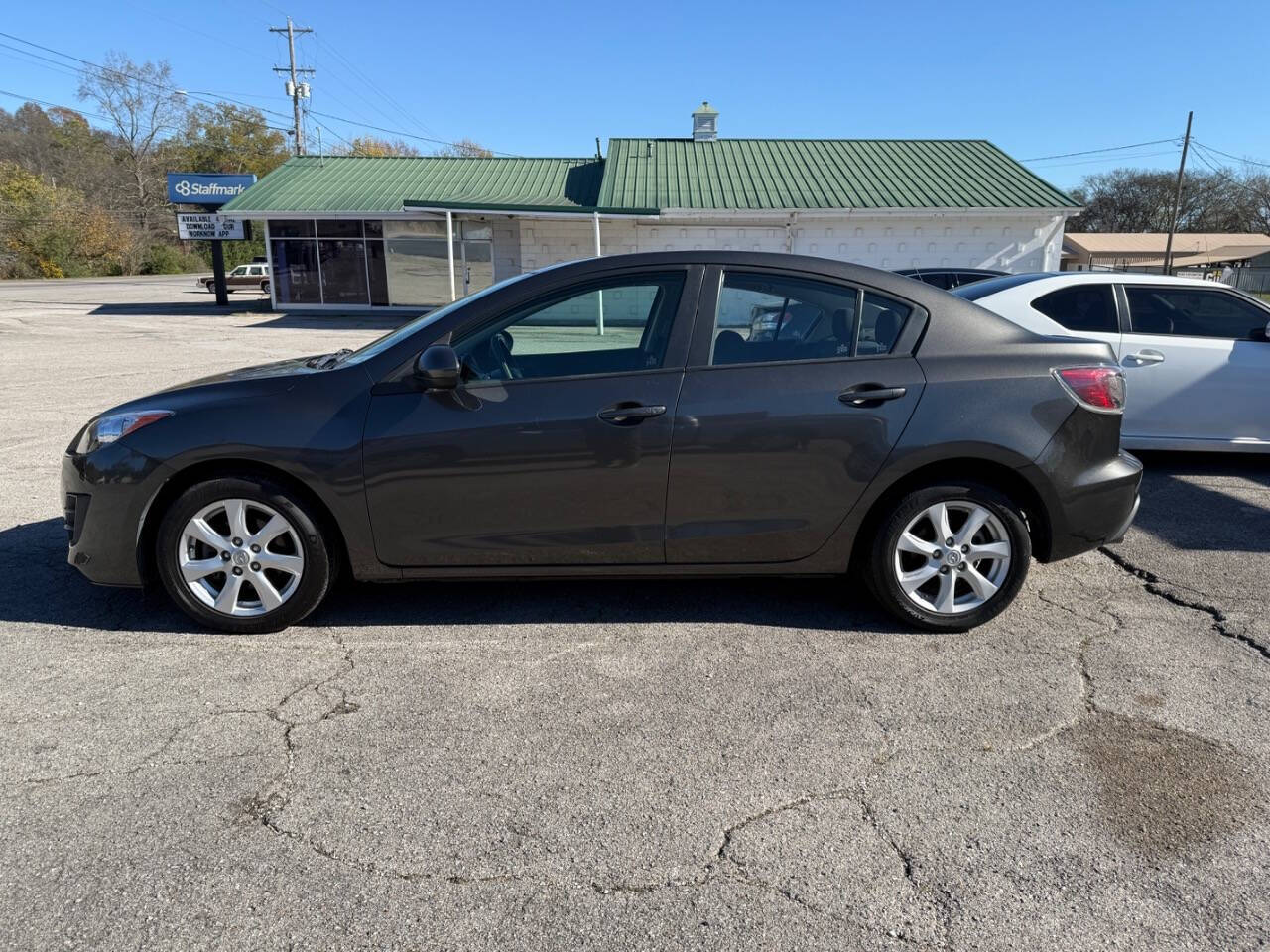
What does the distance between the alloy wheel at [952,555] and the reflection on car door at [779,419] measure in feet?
1.20

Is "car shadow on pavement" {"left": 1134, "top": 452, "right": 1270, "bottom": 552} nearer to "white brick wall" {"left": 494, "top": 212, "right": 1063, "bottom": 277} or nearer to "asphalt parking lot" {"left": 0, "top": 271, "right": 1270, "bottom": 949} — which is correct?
"asphalt parking lot" {"left": 0, "top": 271, "right": 1270, "bottom": 949}

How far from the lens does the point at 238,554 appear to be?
371 cm

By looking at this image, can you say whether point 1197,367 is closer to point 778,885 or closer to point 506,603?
point 506,603

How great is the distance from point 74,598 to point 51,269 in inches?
2359

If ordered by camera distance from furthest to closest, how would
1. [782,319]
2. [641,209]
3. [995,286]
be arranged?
[641,209] < [995,286] < [782,319]

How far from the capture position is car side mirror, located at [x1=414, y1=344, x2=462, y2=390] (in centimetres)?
351

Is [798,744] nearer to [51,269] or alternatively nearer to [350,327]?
[350,327]

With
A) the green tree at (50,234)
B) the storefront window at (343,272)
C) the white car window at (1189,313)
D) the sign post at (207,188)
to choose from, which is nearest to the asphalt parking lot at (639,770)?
the white car window at (1189,313)

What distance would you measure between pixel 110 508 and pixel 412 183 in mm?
24891

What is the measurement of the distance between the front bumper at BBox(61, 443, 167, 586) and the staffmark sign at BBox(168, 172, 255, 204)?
2727 cm

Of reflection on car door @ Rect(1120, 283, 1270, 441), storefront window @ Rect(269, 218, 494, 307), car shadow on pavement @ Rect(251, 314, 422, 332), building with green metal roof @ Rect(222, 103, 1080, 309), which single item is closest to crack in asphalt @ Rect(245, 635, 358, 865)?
reflection on car door @ Rect(1120, 283, 1270, 441)

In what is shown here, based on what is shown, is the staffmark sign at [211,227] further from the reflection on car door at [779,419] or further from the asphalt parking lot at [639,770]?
the reflection on car door at [779,419]

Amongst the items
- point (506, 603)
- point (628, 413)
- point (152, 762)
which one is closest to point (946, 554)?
point (628, 413)

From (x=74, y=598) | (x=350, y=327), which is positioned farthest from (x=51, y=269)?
(x=74, y=598)
